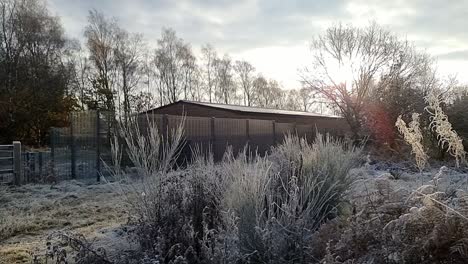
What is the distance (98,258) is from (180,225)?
2.36ft

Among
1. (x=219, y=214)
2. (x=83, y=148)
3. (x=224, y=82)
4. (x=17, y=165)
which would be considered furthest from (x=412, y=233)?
(x=224, y=82)

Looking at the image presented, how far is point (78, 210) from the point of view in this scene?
6.58m

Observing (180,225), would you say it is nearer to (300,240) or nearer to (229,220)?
(229,220)

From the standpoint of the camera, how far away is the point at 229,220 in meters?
2.99

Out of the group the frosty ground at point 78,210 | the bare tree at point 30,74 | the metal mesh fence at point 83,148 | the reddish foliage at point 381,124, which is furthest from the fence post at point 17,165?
the bare tree at point 30,74

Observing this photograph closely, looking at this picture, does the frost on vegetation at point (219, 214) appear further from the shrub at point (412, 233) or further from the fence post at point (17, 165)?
the fence post at point (17, 165)

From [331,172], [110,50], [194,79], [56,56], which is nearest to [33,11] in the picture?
[56,56]

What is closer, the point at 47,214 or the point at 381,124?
the point at 47,214

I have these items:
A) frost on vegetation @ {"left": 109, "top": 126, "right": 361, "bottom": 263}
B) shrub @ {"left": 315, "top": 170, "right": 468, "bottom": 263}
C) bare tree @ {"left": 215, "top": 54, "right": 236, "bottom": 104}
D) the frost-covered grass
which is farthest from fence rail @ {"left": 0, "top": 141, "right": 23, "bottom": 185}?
bare tree @ {"left": 215, "top": 54, "right": 236, "bottom": 104}

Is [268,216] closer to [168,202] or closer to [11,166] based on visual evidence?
[168,202]

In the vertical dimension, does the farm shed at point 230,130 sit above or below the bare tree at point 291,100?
below

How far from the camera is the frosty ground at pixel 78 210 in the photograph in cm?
391

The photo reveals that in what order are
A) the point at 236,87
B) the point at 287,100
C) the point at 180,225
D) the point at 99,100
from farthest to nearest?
1. the point at 287,100
2. the point at 236,87
3. the point at 99,100
4. the point at 180,225

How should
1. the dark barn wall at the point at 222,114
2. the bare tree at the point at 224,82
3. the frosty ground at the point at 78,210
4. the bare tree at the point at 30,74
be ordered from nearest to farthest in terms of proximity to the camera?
1. the frosty ground at the point at 78,210
2. the dark barn wall at the point at 222,114
3. the bare tree at the point at 30,74
4. the bare tree at the point at 224,82
